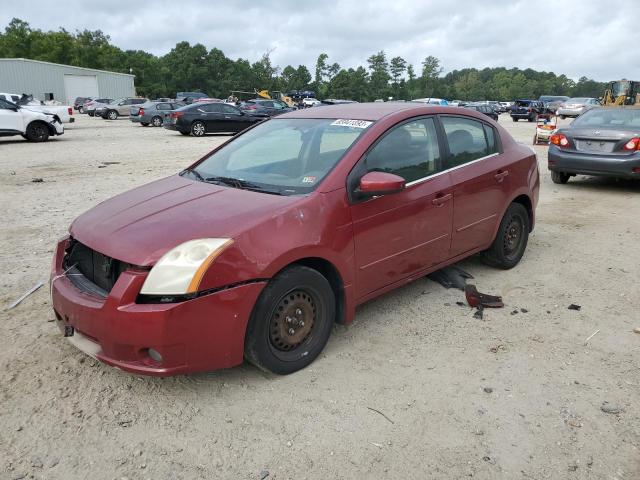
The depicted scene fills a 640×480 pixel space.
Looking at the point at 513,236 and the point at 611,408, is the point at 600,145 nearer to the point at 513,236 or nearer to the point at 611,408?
the point at 513,236

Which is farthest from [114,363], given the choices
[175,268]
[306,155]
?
[306,155]

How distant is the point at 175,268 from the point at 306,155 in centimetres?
148

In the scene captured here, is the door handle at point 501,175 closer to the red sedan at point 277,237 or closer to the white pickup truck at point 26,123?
the red sedan at point 277,237

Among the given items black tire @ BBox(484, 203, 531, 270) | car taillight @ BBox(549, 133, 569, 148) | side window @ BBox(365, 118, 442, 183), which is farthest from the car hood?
car taillight @ BBox(549, 133, 569, 148)

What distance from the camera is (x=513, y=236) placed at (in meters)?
5.24

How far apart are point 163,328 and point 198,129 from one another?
20.6m

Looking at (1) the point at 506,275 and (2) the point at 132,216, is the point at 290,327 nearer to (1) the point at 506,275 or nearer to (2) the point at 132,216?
(2) the point at 132,216

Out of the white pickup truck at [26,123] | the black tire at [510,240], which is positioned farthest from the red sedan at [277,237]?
the white pickup truck at [26,123]

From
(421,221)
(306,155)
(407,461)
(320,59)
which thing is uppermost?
(320,59)

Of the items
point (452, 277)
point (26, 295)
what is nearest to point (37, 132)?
point (26, 295)

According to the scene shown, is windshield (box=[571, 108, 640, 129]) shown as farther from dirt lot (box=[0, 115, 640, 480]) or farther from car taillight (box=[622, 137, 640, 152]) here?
dirt lot (box=[0, 115, 640, 480])

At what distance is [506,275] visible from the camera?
5.08 meters

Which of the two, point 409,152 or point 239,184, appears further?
point 409,152

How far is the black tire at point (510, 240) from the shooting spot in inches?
197
